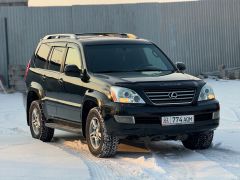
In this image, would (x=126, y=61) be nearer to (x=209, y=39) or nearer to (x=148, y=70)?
(x=148, y=70)

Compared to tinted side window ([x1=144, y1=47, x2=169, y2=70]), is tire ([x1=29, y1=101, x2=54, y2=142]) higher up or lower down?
lower down

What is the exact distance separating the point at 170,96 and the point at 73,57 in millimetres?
2008

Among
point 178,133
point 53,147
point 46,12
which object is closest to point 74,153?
point 53,147

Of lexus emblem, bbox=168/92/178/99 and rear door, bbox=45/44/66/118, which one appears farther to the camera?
rear door, bbox=45/44/66/118

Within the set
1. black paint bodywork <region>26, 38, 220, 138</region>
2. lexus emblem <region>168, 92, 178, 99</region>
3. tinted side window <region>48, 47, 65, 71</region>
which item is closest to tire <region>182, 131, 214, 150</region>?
black paint bodywork <region>26, 38, 220, 138</region>

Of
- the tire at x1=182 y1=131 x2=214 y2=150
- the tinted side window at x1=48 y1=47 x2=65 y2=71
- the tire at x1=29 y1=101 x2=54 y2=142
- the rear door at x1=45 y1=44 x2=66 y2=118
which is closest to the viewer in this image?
the tire at x1=182 y1=131 x2=214 y2=150

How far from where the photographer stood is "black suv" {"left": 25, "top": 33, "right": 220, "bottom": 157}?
27.0 ft

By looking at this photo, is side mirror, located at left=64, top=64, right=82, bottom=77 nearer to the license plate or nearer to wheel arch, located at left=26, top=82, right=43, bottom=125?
wheel arch, located at left=26, top=82, right=43, bottom=125

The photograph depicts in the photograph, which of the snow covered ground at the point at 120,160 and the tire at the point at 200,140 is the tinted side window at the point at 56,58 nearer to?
the snow covered ground at the point at 120,160

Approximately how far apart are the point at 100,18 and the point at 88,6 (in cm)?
54

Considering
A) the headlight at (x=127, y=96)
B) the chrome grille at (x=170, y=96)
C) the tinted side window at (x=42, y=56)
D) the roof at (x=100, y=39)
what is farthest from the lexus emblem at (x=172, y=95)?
the tinted side window at (x=42, y=56)

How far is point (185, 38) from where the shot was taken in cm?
2097

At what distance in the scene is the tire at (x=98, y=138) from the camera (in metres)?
8.37

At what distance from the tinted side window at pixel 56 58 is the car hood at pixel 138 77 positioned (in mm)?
1307
